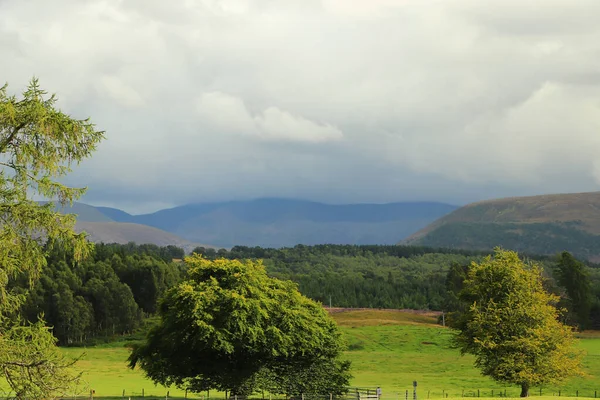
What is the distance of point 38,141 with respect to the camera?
81.2ft

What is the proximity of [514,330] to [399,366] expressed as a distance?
5098 cm

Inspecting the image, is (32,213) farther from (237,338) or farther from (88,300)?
(88,300)

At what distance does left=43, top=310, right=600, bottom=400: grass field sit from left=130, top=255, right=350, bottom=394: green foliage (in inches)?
305

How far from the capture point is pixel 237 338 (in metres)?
66.0

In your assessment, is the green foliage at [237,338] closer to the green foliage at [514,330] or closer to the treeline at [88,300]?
the green foliage at [514,330]

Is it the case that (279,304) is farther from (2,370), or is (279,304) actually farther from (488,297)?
(2,370)

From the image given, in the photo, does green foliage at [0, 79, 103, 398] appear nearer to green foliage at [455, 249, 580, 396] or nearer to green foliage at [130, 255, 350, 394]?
green foliage at [130, 255, 350, 394]

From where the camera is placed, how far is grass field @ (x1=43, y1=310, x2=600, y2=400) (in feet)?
283

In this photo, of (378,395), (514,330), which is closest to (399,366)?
(378,395)

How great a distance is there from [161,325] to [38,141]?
154ft

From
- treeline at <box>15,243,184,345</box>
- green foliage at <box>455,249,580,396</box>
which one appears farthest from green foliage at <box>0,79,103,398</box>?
treeline at <box>15,243,184,345</box>

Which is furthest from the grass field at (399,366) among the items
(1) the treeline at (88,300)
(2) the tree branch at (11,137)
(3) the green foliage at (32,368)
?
(2) the tree branch at (11,137)

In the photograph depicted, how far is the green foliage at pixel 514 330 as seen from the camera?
69938mm

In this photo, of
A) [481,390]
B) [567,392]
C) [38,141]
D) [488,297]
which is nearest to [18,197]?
[38,141]
